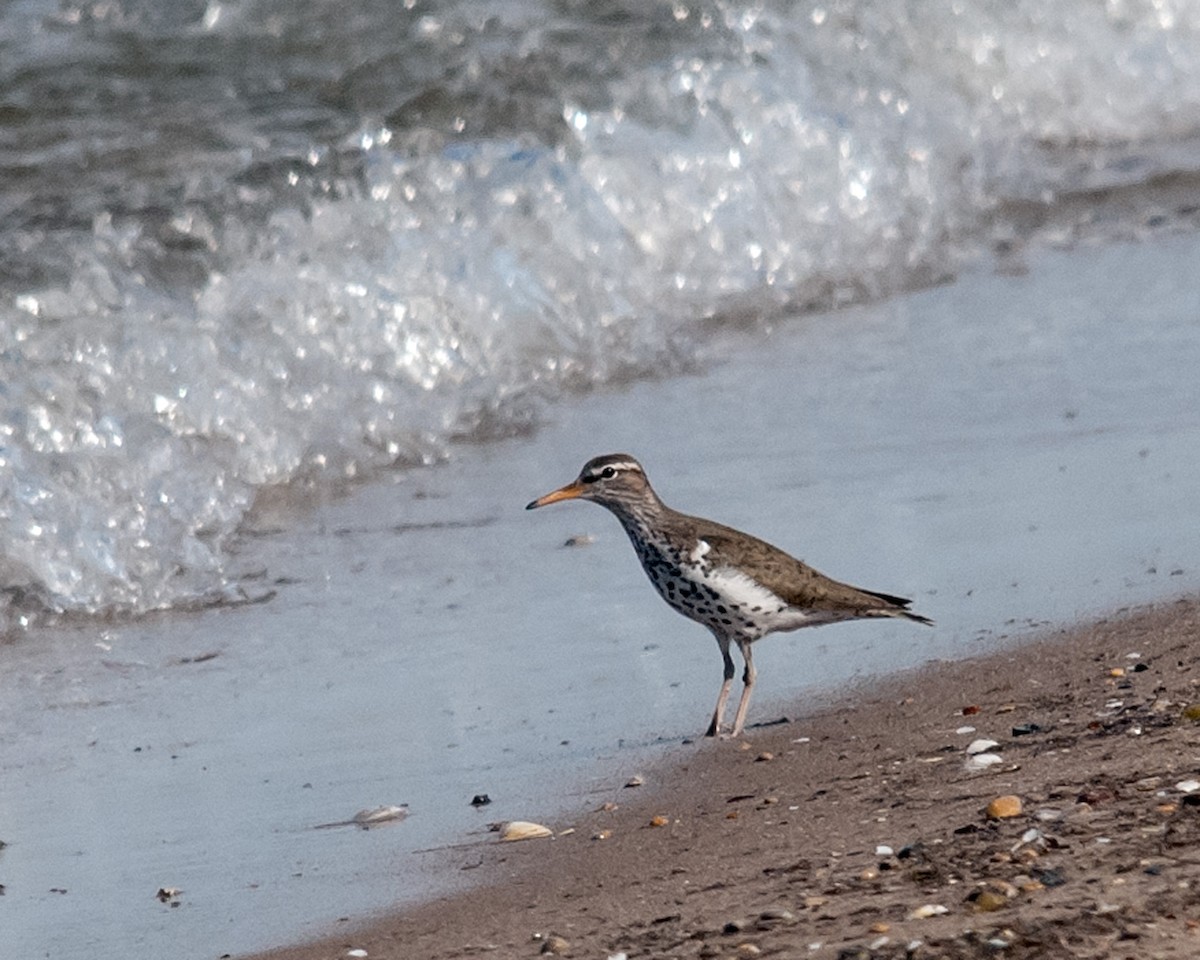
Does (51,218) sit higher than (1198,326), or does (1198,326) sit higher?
(51,218)

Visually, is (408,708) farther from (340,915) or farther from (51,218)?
→ (51,218)

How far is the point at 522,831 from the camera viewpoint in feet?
17.3

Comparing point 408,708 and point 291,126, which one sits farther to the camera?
point 291,126

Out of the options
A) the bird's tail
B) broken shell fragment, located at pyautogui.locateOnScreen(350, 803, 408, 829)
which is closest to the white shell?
the bird's tail

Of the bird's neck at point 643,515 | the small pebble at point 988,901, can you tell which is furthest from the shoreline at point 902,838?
the bird's neck at point 643,515

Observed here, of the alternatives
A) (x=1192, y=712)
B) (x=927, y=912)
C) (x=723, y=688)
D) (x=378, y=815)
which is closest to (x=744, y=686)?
(x=723, y=688)

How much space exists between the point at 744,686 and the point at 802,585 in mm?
334

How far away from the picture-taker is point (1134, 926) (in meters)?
3.93

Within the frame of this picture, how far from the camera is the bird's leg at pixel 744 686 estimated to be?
6098 mm

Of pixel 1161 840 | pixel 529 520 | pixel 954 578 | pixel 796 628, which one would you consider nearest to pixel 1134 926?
pixel 1161 840

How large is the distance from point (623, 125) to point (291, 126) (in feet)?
5.88

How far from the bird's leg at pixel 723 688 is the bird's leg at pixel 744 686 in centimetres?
4

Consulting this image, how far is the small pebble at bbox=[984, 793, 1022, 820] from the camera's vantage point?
4676 mm

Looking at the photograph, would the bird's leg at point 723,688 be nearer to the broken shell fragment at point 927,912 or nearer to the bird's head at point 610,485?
the bird's head at point 610,485
